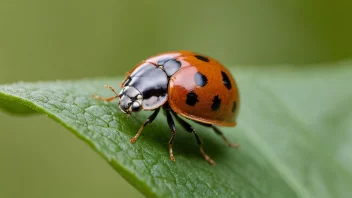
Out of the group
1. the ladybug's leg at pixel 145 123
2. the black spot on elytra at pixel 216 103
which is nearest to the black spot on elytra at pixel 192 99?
the black spot on elytra at pixel 216 103

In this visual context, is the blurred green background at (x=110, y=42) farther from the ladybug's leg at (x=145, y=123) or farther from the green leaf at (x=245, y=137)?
the ladybug's leg at (x=145, y=123)

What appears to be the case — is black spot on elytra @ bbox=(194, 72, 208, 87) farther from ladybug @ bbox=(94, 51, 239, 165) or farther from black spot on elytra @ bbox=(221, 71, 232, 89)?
black spot on elytra @ bbox=(221, 71, 232, 89)

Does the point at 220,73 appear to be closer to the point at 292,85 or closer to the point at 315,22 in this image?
the point at 292,85

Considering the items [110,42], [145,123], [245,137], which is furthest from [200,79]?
[110,42]

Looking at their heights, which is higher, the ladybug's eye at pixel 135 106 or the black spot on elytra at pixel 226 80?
the black spot on elytra at pixel 226 80

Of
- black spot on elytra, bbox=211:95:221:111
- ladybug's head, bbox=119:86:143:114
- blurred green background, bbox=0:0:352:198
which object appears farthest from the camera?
blurred green background, bbox=0:0:352:198

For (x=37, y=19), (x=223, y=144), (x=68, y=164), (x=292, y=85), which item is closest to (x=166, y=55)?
(x=223, y=144)

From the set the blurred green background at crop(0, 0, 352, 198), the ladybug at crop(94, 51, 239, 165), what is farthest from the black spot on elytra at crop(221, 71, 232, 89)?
the blurred green background at crop(0, 0, 352, 198)
